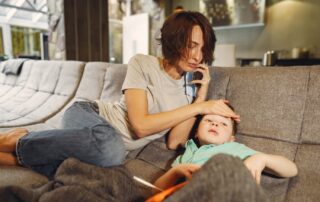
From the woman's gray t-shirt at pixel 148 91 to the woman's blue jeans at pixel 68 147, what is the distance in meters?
0.16

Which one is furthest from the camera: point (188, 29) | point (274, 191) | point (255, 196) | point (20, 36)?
point (20, 36)

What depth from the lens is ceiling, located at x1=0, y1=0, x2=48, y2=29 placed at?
5157mm

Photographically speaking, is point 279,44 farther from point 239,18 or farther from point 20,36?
point 20,36

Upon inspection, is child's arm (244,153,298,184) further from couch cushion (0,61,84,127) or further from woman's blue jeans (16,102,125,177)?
couch cushion (0,61,84,127)

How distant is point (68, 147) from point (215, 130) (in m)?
0.61

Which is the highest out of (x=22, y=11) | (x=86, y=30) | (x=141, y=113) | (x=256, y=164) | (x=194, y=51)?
(x=22, y=11)

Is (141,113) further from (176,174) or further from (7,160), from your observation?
(7,160)

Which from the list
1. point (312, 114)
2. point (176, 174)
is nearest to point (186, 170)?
point (176, 174)

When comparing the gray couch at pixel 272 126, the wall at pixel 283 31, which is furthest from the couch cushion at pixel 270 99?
the wall at pixel 283 31

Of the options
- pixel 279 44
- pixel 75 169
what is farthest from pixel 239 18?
pixel 75 169

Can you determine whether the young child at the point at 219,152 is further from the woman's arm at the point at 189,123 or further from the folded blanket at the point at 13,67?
the folded blanket at the point at 13,67

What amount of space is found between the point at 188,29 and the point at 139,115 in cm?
45

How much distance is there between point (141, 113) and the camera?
110 cm

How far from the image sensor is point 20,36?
5574 millimetres
